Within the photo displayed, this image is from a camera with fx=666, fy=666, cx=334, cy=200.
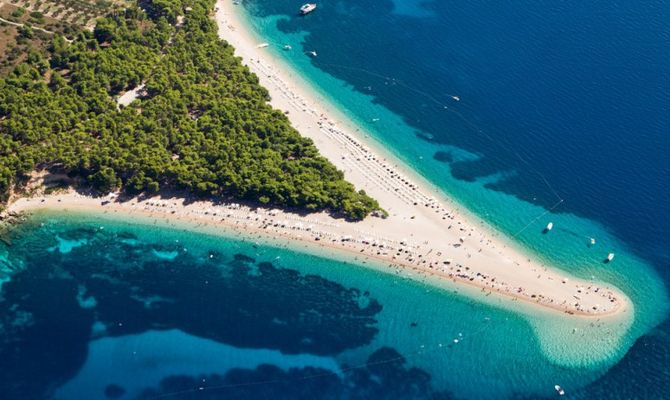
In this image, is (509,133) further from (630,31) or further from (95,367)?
(95,367)

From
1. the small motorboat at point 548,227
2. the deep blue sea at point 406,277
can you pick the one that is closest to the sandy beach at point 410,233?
the deep blue sea at point 406,277

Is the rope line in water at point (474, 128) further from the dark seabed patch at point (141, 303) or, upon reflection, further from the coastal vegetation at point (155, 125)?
the dark seabed patch at point (141, 303)

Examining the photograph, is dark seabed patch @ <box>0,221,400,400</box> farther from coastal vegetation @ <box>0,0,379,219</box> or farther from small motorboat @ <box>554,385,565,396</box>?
small motorboat @ <box>554,385,565,396</box>

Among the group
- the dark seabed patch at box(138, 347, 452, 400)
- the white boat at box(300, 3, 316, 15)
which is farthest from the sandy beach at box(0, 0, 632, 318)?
the white boat at box(300, 3, 316, 15)

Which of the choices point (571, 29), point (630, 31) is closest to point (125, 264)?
point (571, 29)

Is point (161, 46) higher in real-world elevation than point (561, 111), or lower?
lower

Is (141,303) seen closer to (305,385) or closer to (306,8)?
(305,385)
